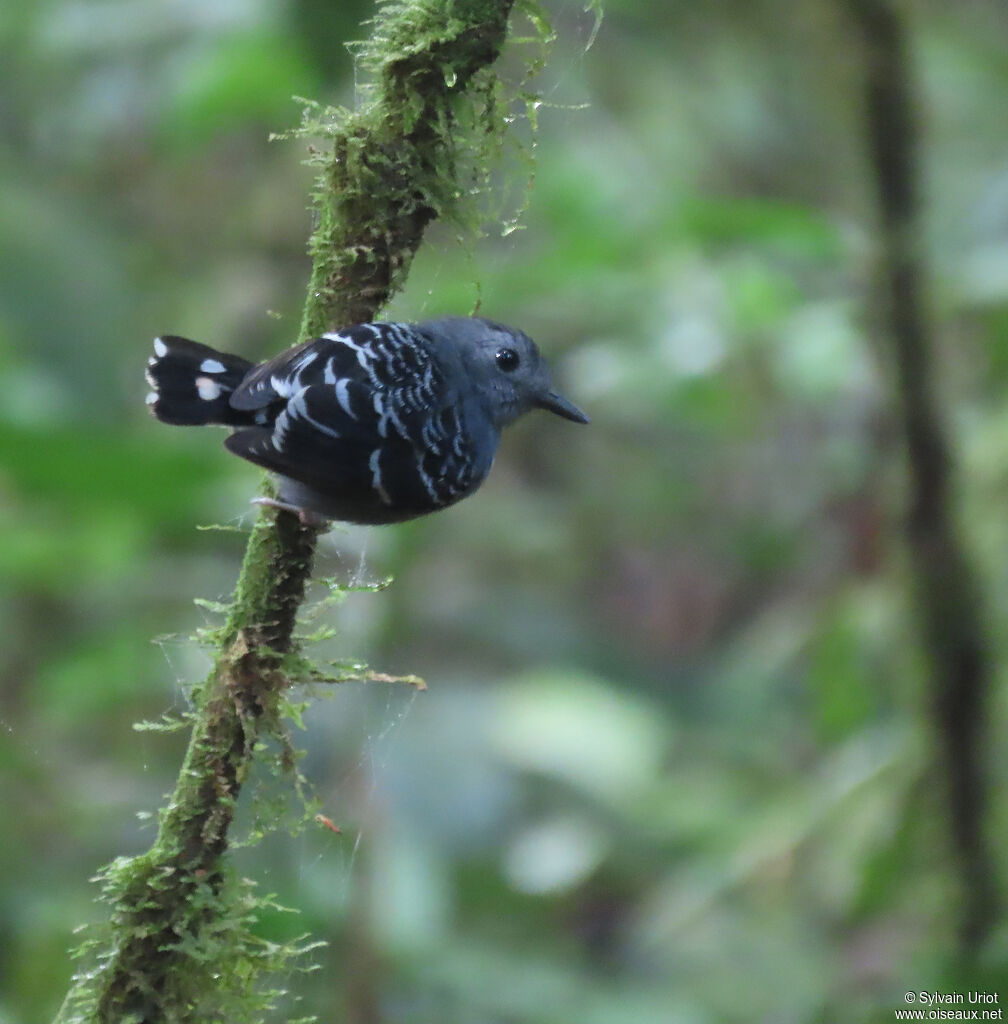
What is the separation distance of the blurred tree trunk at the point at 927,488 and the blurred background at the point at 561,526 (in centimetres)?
5

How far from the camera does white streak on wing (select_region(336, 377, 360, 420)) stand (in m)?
2.22

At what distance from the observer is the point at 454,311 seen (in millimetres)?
3215

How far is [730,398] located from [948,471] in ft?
2.82

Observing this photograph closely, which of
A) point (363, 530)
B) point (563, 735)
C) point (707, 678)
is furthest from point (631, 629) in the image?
point (363, 530)

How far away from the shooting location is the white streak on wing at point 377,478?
2273 millimetres

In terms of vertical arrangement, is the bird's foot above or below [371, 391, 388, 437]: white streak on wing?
below

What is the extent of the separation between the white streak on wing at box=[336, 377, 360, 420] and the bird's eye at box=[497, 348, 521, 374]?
1.86ft

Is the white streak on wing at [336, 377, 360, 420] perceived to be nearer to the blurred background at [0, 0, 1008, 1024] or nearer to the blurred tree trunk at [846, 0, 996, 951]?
the blurred background at [0, 0, 1008, 1024]

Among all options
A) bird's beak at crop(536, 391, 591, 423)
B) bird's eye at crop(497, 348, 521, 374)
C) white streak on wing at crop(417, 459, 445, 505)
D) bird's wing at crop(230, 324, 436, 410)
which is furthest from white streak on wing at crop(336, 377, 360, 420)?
bird's beak at crop(536, 391, 591, 423)

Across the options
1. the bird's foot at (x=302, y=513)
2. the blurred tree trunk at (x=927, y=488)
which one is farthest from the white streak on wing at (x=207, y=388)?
the blurred tree trunk at (x=927, y=488)

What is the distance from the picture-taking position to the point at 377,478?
228 centimetres

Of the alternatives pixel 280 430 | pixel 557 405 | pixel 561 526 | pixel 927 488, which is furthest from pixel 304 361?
pixel 561 526

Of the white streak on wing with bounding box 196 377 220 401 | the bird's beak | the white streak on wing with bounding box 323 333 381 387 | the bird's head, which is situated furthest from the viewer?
the bird's beak

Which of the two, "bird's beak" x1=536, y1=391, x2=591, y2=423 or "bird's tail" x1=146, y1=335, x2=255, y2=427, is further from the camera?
"bird's beak" x1=536, y1=391, x2=591, y2=423
